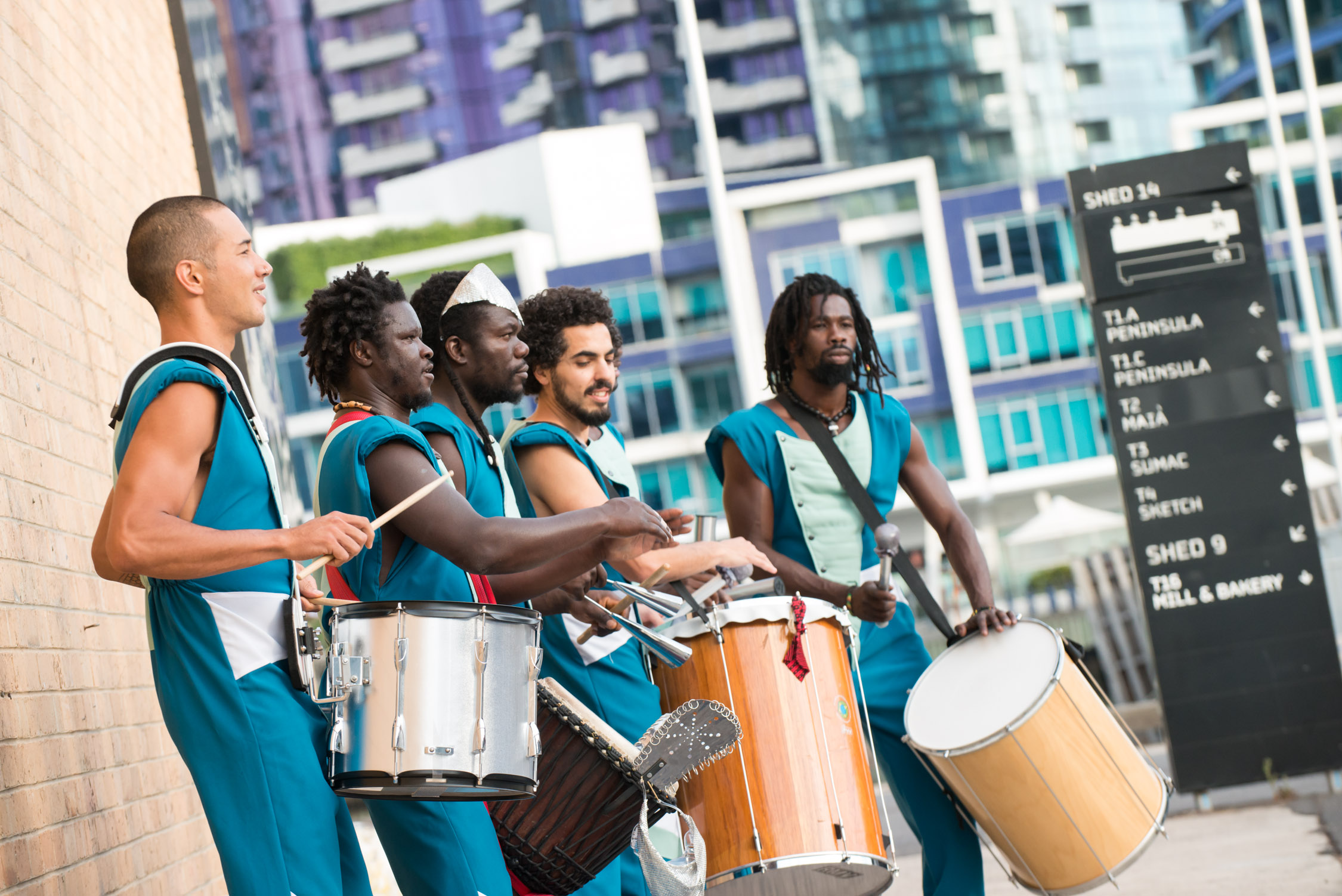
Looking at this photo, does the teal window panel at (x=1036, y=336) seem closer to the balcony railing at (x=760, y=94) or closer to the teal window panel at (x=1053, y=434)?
the teal window panel at (x=1053, y=434)

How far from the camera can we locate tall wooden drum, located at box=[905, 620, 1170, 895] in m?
4.14

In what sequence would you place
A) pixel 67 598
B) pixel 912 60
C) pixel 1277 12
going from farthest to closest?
pixel 1277 12, pixel 912 60, pixel 67 598

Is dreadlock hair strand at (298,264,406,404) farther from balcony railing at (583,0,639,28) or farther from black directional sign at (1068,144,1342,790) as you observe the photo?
balcony railing at (583,0,639,28)

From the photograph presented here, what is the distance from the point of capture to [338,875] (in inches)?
105

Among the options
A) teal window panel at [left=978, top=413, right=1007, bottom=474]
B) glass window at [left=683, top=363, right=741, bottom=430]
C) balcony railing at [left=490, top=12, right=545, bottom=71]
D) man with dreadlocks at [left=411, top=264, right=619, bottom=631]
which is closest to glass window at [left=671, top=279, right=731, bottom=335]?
glass window at [left=683, top=363, right=741, bottom=430]

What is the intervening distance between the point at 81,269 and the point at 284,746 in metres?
2.50

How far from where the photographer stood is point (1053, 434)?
40.4 metres

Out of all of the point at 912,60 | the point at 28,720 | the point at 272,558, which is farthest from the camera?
the point at 912,60

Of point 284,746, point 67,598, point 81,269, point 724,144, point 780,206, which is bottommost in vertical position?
point 284,746

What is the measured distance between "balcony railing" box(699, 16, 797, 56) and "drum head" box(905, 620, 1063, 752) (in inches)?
2100

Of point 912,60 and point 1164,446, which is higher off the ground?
point 912,60

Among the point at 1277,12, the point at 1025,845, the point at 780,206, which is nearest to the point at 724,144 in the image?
the point at 780,206

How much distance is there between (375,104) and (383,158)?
362 cm

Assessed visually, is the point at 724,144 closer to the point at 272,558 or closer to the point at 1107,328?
the point at 1107,328
